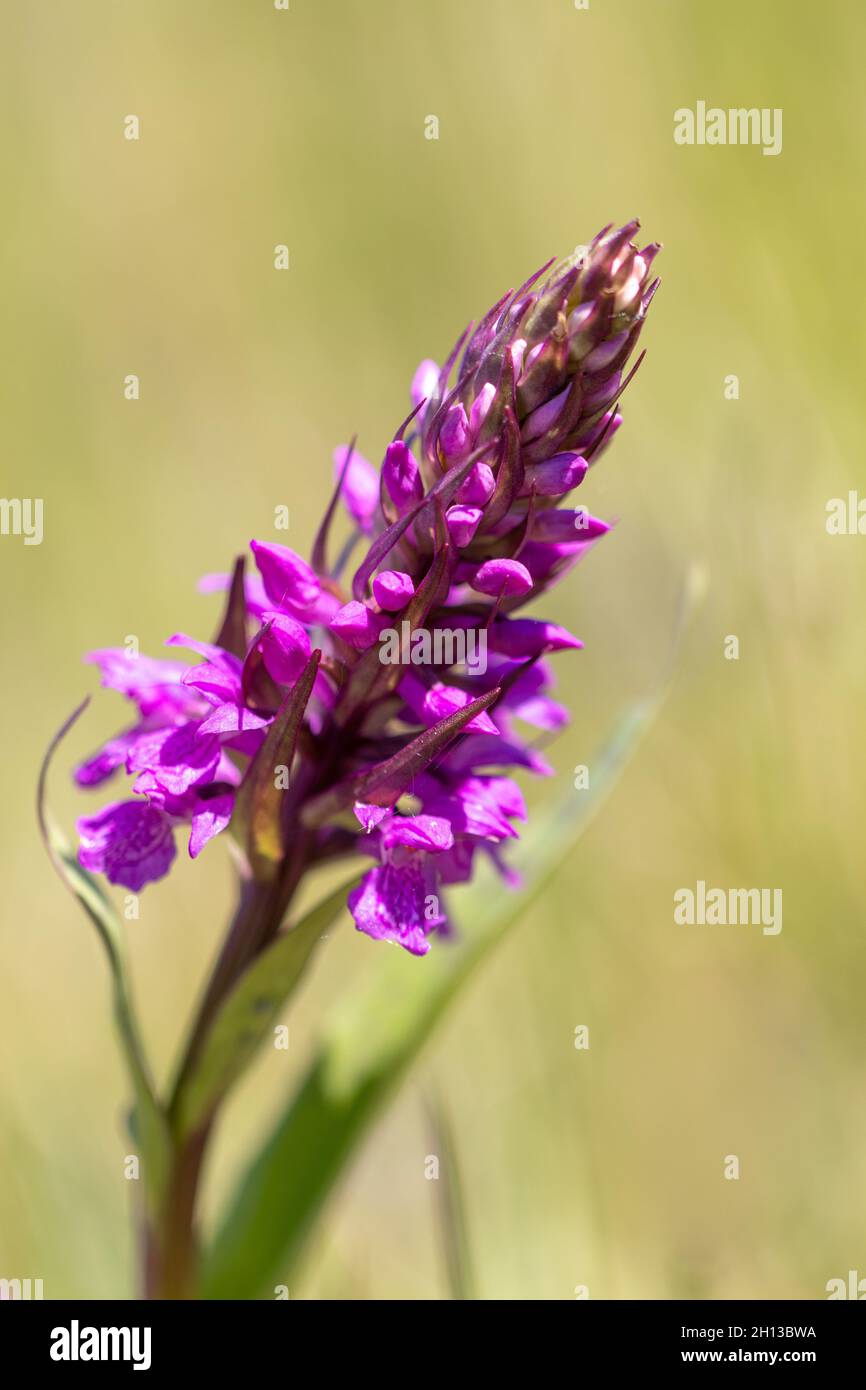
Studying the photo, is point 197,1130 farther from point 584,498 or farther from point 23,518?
point 23,518

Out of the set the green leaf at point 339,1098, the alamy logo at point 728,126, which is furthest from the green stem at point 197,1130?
the alamy logo at point 728,126

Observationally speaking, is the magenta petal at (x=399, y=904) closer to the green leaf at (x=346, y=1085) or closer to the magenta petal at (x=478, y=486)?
the magenta petal at (x=478, y=486)

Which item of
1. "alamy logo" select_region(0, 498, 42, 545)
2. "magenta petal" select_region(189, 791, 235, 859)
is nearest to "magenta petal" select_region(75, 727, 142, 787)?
"magenta petal" select_region(189, 791, 235, 859)

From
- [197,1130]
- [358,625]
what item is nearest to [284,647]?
[358,625]

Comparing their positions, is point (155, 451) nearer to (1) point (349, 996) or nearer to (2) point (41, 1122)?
(2) point (41, 1122)

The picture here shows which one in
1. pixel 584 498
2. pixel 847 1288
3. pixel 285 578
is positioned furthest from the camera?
pixel 584 498

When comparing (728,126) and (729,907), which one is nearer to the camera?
(729,907)

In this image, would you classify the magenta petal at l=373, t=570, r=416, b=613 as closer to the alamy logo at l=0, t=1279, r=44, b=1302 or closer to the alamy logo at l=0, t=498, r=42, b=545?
the alamy logo at l=0, t=1279, r=44, b=1302
